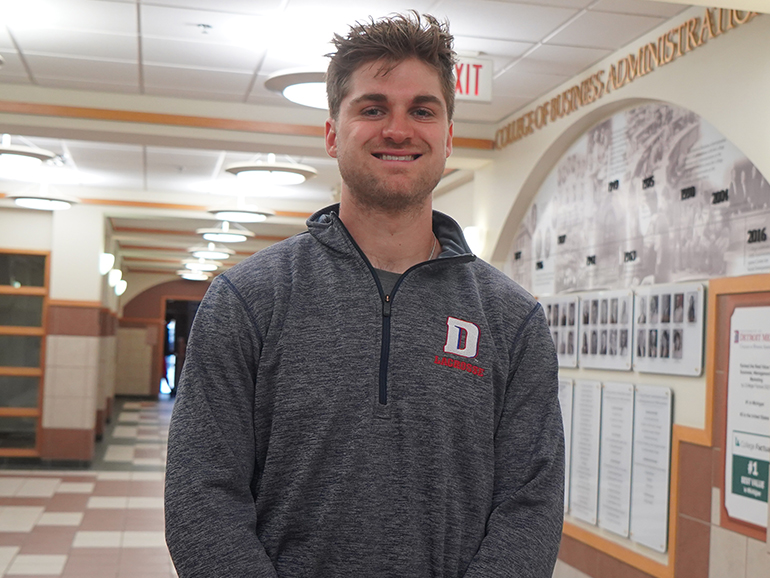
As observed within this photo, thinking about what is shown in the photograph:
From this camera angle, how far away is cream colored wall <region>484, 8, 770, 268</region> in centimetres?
437

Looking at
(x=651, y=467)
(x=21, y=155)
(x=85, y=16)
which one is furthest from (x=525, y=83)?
(x=21, y=155)

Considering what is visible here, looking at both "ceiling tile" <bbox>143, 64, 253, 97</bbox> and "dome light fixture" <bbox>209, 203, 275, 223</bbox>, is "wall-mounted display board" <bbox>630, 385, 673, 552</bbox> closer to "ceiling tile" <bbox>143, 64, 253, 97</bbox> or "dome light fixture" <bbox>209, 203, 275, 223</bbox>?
"ceiling tile" <bbox>143, 64, 253, 97</bbox>

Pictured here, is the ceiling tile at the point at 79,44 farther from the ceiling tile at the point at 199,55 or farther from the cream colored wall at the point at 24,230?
the cream colored wall at the point at 24,230

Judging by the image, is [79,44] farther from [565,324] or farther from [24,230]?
[24,230]

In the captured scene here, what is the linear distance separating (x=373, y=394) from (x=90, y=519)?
795cm

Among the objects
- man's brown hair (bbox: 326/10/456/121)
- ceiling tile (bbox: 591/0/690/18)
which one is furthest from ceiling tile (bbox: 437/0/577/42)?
man's brown hair (bbox: 326/10/456/121)

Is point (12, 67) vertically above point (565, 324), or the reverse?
point (12, 67)

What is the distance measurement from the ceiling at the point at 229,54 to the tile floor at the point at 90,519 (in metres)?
3.52

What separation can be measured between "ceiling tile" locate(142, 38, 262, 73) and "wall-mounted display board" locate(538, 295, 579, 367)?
2886 millimetres

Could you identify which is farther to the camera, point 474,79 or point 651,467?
point 474,79

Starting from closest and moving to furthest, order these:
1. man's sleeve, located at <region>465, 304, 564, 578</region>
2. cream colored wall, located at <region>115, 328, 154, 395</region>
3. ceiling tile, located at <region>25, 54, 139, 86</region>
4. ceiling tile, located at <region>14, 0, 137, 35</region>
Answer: man's sleeve, located at <region>465, 304, 564, 578</region>
ceiling tile, located at <region>14, 0, 137, 35</region>
ceiling tile, located at <region>25, 54, 139, 86</region>
cream colored wall, located at <region>115, 328, 154, 395</region>

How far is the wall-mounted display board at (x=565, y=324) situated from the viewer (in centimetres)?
660

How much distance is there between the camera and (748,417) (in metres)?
4.46

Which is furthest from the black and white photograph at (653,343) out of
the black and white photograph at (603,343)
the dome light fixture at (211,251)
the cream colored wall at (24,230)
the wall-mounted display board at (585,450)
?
the dome light fixture at (211,251)
